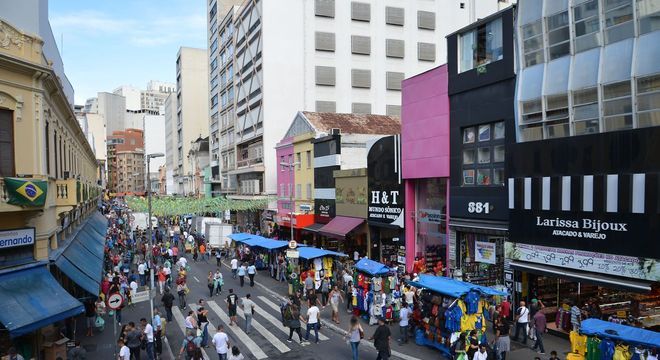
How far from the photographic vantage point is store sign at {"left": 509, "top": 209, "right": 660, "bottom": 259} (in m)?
14.9

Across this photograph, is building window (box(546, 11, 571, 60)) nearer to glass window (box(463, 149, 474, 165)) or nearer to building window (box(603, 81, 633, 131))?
building window (box(603, 81, 633, 131))

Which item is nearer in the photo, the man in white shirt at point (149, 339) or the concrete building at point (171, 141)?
the man in white shirt at point (149, 339)

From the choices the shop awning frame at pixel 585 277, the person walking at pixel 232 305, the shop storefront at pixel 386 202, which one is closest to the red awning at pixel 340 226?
the shop storefront at pixel 386 202

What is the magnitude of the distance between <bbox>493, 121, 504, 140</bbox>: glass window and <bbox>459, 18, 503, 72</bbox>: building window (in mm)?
2803

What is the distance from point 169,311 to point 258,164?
36.1m

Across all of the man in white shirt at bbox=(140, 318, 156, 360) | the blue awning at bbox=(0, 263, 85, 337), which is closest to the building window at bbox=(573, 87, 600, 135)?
the man in white shirt at bbox=(140, 318, 156, 360)

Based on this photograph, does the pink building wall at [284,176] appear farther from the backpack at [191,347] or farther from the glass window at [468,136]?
the backpack at [191,347]

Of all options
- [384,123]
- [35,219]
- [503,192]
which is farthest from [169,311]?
[384,123]

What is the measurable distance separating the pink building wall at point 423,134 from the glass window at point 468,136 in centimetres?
108

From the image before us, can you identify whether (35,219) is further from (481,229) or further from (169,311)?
(481,229)

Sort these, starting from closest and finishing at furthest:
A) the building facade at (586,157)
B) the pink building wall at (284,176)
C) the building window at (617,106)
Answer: the building facade at (586,157), the building window at (617,106), the pink building wall at (284,176)

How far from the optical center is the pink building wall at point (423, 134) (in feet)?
79.8

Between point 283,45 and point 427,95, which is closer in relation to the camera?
point 427,95

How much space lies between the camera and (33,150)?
46.7 ft
